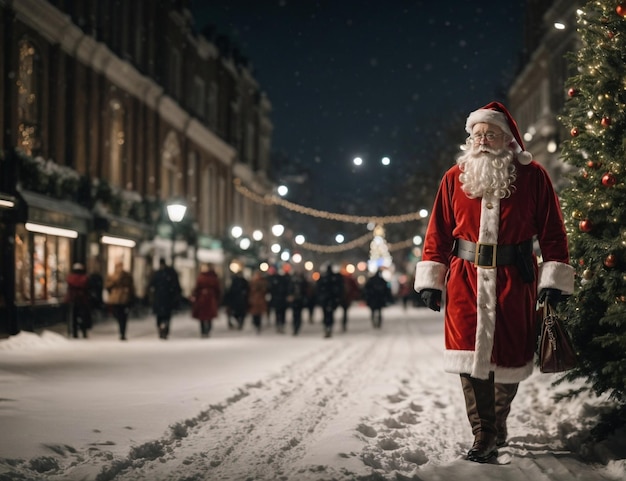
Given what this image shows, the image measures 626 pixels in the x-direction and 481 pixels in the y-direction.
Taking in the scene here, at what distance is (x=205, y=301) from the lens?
856 inches

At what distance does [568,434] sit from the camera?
24.6ft

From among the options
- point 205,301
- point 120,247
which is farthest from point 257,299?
point 120,247

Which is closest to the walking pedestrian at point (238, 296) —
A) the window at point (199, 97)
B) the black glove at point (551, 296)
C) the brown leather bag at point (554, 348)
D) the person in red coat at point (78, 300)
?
the person in red coat at point (78, 300)

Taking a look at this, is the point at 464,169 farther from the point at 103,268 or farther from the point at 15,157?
the point at 103,268

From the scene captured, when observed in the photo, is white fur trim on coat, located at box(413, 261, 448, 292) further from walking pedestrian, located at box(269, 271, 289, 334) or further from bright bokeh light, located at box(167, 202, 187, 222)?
walking pedestrian, located at box(269, 271, 289, 334)

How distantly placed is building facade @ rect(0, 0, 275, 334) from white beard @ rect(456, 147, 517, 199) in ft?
48.0

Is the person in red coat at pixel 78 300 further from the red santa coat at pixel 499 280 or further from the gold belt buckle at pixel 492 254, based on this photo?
the gold belt buckle at pixel 492 254

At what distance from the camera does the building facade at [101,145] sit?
2084cm

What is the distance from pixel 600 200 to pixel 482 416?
164 cm

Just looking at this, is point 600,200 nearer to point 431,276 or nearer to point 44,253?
point 431,276

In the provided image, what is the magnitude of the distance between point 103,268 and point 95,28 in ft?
21.7

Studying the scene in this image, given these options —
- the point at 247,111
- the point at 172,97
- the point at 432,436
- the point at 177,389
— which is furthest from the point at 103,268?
the point at 247,111

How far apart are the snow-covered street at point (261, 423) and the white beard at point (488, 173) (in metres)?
1.72

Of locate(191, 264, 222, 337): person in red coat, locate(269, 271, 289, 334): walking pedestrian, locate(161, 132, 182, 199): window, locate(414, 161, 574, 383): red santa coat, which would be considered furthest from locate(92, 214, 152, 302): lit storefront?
locate(414, 161, 574, 383): red santa coat
